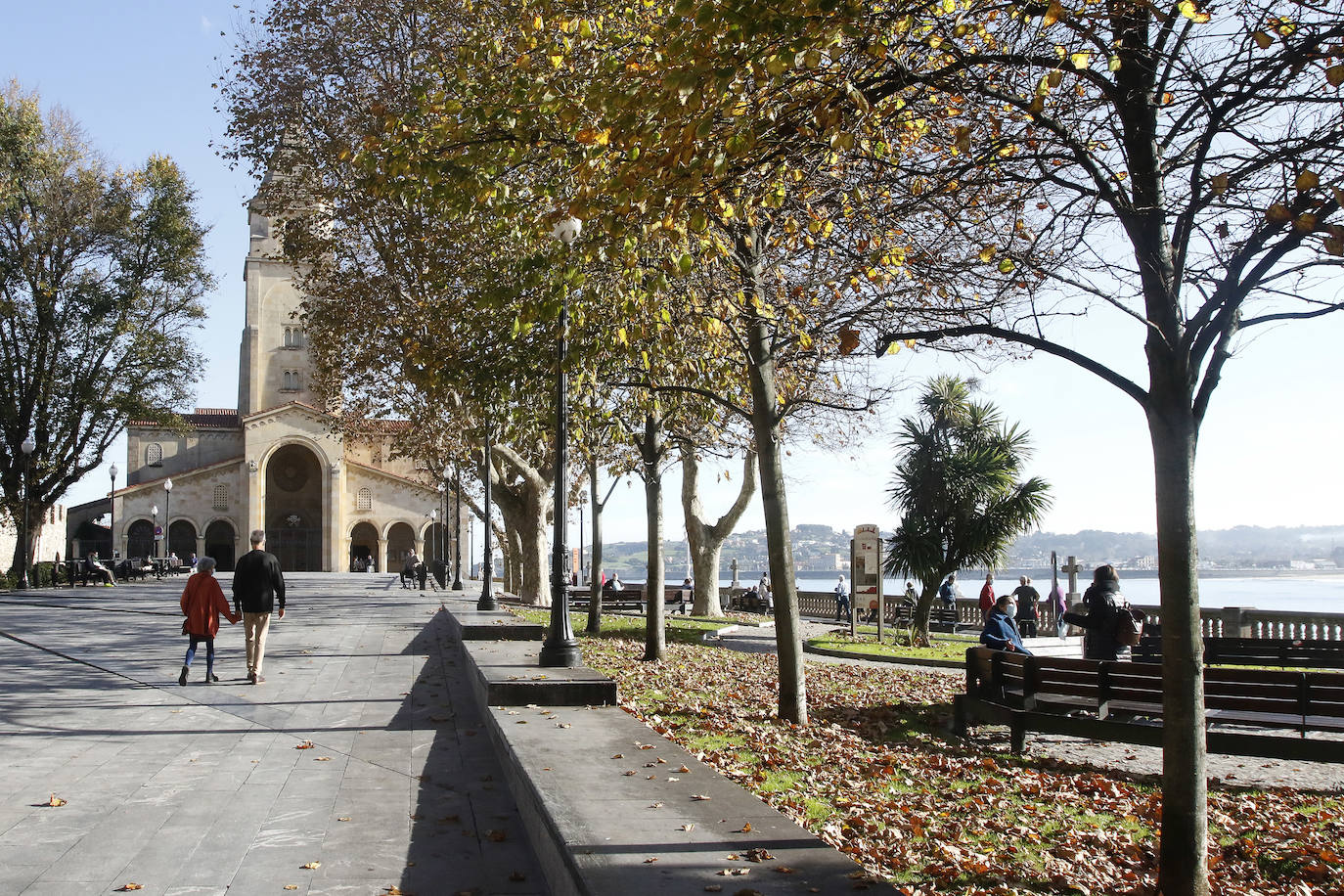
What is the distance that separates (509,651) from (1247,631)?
1623 cm

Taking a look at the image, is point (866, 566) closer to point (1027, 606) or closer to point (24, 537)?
point (1027, 606)

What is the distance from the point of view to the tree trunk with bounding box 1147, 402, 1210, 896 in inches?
185

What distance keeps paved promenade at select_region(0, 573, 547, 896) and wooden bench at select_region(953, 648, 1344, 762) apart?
4680mm

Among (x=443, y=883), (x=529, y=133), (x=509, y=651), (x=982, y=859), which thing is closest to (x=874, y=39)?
(x=529, y=133)

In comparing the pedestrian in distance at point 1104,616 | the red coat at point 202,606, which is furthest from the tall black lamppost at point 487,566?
the pedestrian in distance at point 1104,616

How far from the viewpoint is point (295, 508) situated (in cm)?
6912

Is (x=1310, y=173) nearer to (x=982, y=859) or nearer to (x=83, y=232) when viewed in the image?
(x=982, y=859)

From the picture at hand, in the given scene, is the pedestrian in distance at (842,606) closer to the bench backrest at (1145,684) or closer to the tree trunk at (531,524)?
the tree trunk at (531,524)

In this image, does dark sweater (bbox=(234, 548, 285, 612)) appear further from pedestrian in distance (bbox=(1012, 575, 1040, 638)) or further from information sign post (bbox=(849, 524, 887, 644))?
pedestrian in distance (bbox=(1012, 575, 1040, 638))

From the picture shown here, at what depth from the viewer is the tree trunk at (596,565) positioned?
792 inches

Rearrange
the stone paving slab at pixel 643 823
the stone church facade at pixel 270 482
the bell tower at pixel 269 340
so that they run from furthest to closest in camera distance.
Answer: the bell tower at pixel 269 340, the stone church facade at pixel 270 482, the stone paving slab at pixel 643 823

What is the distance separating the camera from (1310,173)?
16.1 ft

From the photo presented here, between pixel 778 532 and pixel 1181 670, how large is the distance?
212 inches

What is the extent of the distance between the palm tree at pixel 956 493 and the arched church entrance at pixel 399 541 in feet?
171
